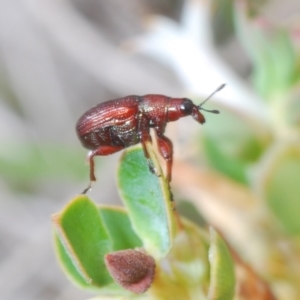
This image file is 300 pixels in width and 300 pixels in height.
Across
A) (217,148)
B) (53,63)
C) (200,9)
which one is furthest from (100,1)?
(217,148)

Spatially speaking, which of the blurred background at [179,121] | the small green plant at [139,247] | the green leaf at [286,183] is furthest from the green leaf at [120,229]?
the green leaf at [286,183]

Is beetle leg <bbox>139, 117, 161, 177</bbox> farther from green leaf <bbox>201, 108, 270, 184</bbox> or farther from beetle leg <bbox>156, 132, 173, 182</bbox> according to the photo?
green leaf <bbox>201, 108, 270, 184</bbox>

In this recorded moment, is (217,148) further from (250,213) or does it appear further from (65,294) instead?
(65,294)

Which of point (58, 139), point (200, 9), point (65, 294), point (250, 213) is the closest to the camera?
point (250, 213)

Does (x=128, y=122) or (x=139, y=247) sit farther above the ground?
(x=128, y=122)

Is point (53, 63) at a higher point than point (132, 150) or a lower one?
higher

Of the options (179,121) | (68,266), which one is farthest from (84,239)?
(179,121)

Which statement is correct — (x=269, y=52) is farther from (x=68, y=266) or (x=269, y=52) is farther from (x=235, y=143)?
(x=68, y=266)
